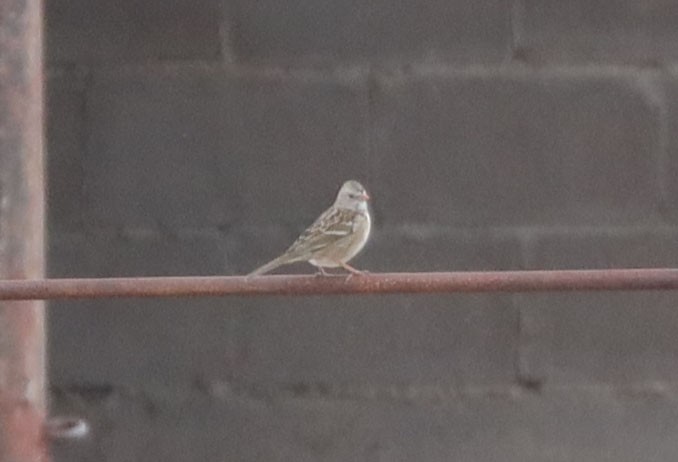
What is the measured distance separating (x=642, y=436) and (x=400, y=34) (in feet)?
4.37

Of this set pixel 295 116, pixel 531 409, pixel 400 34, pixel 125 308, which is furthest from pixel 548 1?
pixel 125 308

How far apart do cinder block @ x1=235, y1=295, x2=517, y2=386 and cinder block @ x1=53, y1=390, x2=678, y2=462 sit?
3.2 inches

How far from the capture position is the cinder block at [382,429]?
457cm

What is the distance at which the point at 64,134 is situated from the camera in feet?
14.6

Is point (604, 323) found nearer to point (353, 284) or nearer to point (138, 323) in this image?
point (138, 323)

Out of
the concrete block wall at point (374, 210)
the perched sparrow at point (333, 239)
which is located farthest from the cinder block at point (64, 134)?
the perched sparrow at point (333, 239)

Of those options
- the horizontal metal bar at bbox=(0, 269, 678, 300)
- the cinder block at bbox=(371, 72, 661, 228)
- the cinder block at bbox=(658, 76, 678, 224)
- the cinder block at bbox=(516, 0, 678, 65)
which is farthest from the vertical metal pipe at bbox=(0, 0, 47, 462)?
the cinder block at bbox=(658, 76, 678, 224)

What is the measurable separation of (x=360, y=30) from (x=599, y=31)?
66 cm

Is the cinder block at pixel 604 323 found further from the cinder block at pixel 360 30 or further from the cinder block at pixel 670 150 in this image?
the cinder block at pixel 360 30

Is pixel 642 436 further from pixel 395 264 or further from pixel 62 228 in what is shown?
pixel 62 228

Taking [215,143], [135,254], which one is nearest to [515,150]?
[215,143]

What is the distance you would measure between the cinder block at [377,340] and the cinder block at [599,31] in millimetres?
711

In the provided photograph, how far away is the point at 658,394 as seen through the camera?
15.1 ft

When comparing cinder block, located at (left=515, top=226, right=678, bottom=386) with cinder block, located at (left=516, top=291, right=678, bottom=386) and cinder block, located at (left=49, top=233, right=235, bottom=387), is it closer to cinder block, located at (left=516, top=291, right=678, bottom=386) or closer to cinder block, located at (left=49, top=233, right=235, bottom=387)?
cinder block, located at (left=516, top=291, right=678, bottom=386)
